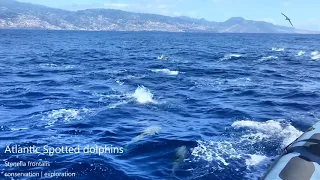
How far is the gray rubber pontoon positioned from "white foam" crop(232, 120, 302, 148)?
338 cm

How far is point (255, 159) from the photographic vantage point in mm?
15680

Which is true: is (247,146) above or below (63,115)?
above

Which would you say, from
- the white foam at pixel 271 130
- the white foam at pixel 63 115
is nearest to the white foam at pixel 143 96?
the white foam at pixel 63 115

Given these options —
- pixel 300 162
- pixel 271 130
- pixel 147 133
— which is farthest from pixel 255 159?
pixel 147 133

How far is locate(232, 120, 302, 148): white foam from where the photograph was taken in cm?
1855

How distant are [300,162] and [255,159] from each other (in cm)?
344

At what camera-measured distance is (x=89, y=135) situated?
62.8ft

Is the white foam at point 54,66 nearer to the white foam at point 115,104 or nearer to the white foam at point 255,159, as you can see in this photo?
the white foam at point 115,104

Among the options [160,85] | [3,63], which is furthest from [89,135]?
[3,63]

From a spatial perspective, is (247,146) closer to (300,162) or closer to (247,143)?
(247,143)

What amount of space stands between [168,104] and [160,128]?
6249mm

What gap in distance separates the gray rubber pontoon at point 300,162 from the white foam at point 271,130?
3376mm

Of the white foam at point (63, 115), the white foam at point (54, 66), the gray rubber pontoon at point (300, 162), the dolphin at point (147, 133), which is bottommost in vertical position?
the white foam at point (54, 66)

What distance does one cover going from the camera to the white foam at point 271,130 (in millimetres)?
18547
